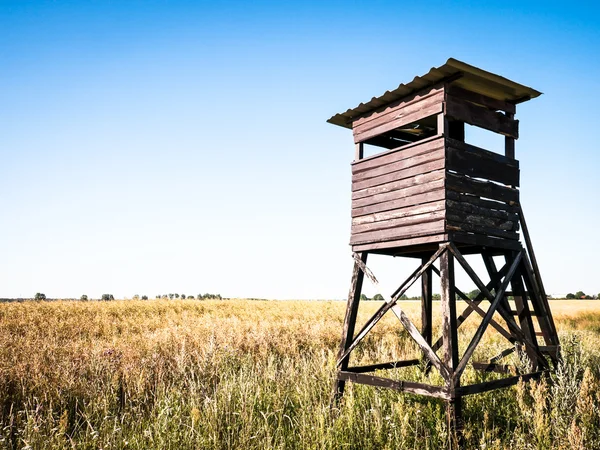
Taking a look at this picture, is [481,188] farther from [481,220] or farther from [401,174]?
[401,174]

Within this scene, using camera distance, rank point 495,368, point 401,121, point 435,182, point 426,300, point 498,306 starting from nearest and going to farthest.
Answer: point 435,182 → point 498,306 → point 401,121 → point 495,368 → point 426,300

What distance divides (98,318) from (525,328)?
16.3 meters

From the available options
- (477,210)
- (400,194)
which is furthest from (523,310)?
(400,194)

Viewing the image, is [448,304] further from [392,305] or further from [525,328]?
[525,328]

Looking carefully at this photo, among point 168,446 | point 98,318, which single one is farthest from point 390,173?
point 98,318

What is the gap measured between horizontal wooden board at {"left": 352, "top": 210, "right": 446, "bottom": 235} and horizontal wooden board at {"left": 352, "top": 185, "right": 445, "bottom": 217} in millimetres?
218

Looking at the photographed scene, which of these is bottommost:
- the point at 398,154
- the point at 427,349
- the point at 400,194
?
the point at 427,349

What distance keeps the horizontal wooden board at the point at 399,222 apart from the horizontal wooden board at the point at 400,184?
22.1 inches

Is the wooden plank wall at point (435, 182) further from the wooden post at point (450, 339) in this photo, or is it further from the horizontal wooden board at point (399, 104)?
the wooden post at point (450, 339)

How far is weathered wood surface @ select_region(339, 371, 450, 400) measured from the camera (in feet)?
22.9

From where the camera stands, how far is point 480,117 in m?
8.60

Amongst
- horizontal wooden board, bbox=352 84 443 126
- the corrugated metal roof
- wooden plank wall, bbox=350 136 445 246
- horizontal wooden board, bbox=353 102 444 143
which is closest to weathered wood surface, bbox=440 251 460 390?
wooden plank wall, bbox=350 136 445 246

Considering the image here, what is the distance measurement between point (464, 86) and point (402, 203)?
234cm

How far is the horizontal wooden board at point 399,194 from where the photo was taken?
25.7 feet
